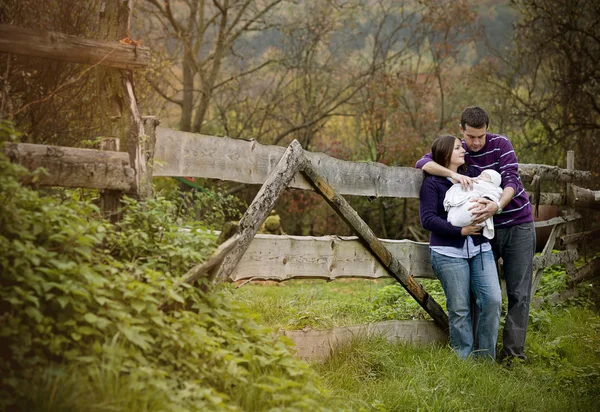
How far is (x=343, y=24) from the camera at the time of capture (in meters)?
16.2

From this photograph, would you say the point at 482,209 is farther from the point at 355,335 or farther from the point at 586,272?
the point at 586,272

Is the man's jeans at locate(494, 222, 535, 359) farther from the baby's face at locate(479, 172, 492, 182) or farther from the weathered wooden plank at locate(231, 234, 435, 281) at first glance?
the weathered wooden plank at locate(231, 234, 435, 281)

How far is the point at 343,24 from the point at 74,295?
14520 millimetres

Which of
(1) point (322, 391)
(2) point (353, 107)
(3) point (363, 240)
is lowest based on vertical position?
(1) point (322, 391)

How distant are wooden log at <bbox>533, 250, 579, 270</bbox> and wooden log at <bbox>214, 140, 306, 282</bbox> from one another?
395 centimetres

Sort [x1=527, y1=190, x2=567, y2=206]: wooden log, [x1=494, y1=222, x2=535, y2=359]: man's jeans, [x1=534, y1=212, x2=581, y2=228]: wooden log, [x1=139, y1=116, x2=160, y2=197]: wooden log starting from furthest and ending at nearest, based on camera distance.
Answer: [x1=534, y1=212, x2=581, y2=228]: wooden log
[x1=527, y1=190, x2=567, y2=206]: wooden log
[x1=494, y1=222, x2=535, y2=359]: man's jeans
[x1=139, y1=116, x2=160, y2=197]: wooden log

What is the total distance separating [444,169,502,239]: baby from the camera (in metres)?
4.97

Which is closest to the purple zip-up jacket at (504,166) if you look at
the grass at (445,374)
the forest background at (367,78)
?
the grass at (445,374)

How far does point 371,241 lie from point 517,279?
155 cm

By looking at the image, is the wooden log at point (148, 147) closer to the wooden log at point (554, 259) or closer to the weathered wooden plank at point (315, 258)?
the weathered wooden plank at point (315, 258)

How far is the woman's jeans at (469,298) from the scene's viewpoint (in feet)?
16.9

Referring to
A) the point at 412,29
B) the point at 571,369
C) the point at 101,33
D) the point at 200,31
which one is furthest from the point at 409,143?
the point at 101,33

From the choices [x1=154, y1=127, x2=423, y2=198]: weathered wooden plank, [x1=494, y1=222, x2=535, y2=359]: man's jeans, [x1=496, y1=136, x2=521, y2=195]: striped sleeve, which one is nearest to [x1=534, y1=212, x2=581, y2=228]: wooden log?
[x1=494, y1=222, x2=535, y2=359]: man's jeans

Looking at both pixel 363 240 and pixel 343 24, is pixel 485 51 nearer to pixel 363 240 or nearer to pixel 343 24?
pixel 343 24
